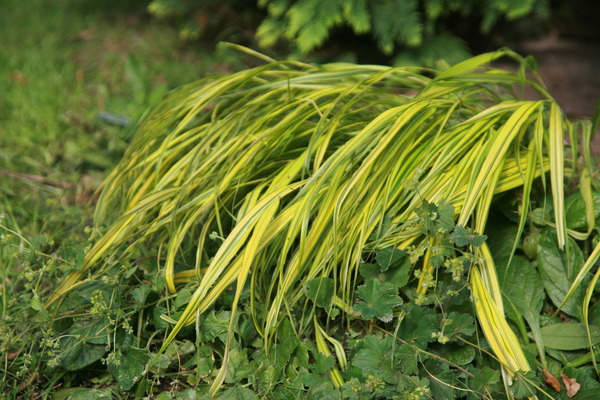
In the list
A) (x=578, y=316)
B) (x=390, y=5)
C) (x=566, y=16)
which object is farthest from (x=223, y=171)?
(x=566, y=16)

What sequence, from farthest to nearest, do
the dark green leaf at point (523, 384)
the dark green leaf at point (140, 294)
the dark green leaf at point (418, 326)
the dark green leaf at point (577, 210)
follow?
1. the dark green leaf at point (577, 210)
2. the dark green leaf at point (140, 294)
3. the dark green leaf at point (418, 326)
4. the dark green leaf at point (523, 384)

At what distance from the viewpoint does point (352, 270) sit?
5.43ft

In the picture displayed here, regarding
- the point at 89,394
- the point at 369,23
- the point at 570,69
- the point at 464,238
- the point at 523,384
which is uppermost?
the point at 369,23

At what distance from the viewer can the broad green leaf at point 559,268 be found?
162cm

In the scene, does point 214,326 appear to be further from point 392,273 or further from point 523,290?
point 523,290

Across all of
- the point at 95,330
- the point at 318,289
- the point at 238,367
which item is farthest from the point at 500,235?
the point at 95,330

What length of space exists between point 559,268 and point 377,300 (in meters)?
0.59

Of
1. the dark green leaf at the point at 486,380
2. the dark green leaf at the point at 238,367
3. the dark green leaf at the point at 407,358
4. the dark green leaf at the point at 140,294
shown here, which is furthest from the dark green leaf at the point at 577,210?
the dark green leaf at the point at 140,294

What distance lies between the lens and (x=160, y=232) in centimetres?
183

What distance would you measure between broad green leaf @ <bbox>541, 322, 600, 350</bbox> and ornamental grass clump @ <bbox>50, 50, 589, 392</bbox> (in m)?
0.24

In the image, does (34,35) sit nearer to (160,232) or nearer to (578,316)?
(160,232)

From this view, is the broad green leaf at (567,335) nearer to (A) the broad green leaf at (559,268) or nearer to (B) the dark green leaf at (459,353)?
(A) the broad green leaf at (559,268)

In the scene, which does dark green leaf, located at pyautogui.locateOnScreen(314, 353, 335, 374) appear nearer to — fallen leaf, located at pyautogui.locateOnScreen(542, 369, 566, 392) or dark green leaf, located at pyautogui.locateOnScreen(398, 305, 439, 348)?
dark green leaf, located at pyautogui.locateOnScreen(398, 305, 439, 348)

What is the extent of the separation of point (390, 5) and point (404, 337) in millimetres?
2036
